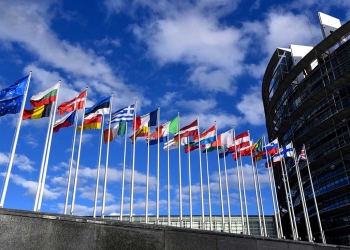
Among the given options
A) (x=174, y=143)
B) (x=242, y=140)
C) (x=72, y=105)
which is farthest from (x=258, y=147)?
(x=72, y=105)

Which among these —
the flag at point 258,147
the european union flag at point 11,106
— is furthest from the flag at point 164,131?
the european union flag at point 11,106

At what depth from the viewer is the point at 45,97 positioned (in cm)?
2239

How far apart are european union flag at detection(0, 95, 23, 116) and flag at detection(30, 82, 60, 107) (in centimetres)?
148

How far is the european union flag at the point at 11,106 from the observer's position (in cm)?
2016

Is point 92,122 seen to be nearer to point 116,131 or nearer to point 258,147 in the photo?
point 116,131

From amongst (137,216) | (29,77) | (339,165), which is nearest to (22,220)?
(29,77)

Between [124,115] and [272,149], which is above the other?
[272,149]

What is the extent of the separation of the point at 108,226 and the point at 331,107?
5075 cm

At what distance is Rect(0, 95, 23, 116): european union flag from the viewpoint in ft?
66.1

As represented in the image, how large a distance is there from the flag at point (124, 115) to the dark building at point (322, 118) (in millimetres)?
38280

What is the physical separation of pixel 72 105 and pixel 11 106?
177 inches

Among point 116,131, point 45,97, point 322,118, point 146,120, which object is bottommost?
point 116,131

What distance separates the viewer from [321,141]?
58562mm

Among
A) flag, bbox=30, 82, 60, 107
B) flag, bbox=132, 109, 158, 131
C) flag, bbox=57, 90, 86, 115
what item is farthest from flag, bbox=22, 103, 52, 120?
flag, bbox=132, 109, 158, 131
